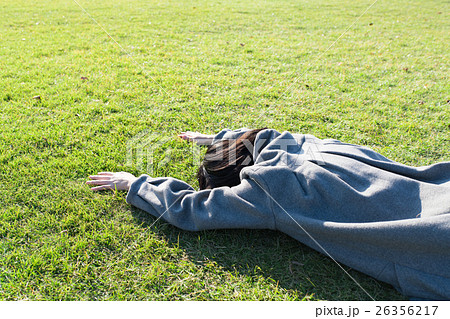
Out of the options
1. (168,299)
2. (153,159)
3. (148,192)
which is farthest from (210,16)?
(168,299)

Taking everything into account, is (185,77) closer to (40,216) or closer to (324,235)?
(40,216)

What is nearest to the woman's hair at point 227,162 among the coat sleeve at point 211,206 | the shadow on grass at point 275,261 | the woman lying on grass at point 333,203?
the woman lying on grass at point 333,203

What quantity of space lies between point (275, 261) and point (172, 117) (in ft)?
7.64

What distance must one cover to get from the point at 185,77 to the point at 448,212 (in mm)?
4087

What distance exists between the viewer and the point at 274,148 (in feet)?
8.09

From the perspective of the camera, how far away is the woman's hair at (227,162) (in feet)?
8.32

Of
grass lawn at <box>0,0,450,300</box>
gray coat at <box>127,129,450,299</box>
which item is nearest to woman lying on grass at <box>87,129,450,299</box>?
gray coat at <box>127,129,450,299</box>

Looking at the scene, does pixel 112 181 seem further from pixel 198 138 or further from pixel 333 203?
pixel 333 203

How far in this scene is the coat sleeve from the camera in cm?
229

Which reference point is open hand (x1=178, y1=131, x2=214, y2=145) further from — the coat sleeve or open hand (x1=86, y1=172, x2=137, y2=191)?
the coat sleeve

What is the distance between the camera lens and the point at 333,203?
2.16m

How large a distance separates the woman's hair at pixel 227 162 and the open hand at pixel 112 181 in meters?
0.71

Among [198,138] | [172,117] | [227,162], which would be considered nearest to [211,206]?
[227,162]

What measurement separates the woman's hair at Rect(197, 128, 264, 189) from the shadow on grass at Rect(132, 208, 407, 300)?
0.39m
